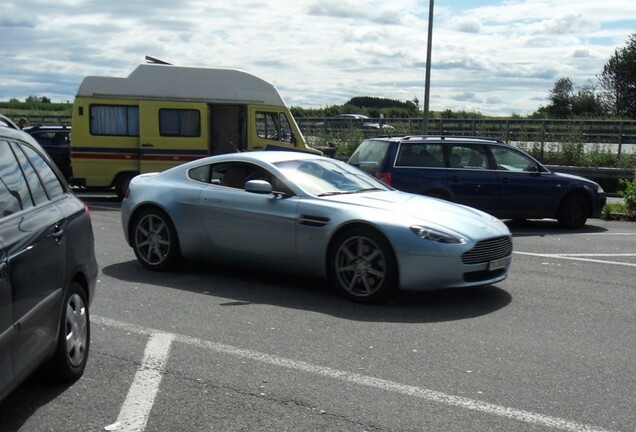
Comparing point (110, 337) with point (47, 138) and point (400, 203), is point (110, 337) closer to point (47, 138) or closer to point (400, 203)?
point (400, 203)

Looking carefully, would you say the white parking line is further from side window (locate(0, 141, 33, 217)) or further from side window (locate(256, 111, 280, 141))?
side window (locate(256, 111, 280, 141))

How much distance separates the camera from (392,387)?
5.36m

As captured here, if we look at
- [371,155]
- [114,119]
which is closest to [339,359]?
[371,155]

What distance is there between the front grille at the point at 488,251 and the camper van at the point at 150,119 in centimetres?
1020

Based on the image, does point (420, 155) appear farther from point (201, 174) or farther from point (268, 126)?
point (268, 126)

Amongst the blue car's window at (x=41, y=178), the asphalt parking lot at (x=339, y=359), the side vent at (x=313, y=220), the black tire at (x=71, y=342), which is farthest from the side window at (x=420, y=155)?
the black tire at (x=71, y=342)

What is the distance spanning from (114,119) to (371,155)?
6.85m

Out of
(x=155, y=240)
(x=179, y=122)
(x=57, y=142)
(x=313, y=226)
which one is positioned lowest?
(x=155, y=240)

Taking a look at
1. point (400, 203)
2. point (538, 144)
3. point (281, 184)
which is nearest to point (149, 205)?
point (281, 184)

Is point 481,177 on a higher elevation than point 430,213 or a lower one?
lower

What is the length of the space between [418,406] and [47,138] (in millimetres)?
18428

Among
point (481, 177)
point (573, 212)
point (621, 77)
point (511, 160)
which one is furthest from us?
point (621, 77)

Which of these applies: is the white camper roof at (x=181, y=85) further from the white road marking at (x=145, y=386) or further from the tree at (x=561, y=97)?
the tree at (x=561, y=97)

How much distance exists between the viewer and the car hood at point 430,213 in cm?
793
